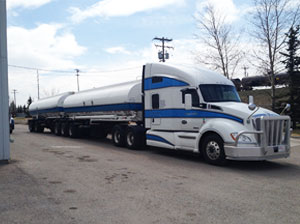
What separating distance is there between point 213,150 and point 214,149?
0.18ft

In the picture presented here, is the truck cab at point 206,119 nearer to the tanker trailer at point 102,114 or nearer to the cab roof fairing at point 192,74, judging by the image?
the cab roof fairing at point 192,74

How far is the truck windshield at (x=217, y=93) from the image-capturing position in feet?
32.5

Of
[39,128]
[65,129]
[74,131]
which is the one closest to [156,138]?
[74,131]

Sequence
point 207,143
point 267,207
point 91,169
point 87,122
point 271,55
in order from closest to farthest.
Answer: point 267,207
point 91,169
point 207,143
point 87,122
point 271,55

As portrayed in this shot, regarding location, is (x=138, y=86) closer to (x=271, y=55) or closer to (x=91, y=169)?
(x=91, y=169)

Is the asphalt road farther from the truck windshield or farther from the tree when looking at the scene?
the tree

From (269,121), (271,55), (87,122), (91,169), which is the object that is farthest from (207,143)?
(271,55)

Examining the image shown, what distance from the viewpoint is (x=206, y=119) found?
9.56m

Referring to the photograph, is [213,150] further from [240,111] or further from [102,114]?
[102,114]

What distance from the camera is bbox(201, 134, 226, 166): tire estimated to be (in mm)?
8898

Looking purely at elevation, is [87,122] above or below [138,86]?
below

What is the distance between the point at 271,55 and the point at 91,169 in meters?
18.7

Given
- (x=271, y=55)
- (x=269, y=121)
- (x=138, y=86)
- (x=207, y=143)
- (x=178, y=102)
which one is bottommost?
(x=207, y=143)

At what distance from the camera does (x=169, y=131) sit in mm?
11062
